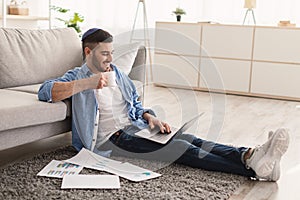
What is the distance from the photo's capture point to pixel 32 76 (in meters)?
3.44

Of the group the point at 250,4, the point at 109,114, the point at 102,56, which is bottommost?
the point at 109,114

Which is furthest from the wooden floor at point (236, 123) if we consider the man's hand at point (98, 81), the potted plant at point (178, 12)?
the potted plant at point (178, 12)

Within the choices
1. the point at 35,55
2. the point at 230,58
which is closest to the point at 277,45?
the point at 230,58

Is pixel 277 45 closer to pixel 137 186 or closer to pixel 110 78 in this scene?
pixel 110 78

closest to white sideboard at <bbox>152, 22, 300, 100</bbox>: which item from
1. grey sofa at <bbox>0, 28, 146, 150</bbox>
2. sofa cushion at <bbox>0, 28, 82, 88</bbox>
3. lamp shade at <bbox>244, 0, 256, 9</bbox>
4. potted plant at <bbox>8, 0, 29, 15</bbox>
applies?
lamp shade at <bbox>244, 0, 256, 9</bbox>

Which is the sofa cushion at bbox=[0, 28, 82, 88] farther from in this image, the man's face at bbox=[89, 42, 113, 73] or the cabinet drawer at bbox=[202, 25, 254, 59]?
the cabinet drawer at bbox=[202, 25, 254, 59]

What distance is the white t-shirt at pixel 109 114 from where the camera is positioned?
9.43 feet

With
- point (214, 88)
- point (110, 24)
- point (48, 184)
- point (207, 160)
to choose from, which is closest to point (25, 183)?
point (48, 184)

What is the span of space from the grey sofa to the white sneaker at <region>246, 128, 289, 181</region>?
112 centimetres

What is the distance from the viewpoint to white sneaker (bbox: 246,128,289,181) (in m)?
2.55

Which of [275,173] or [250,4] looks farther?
[250,4]

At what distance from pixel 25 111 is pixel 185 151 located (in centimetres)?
91

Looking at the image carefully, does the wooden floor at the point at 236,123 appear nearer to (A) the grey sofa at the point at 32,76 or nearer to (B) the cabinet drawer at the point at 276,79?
(B) the cabinet drawer at the point at 276,79

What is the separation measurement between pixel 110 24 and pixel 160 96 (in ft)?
6.48
